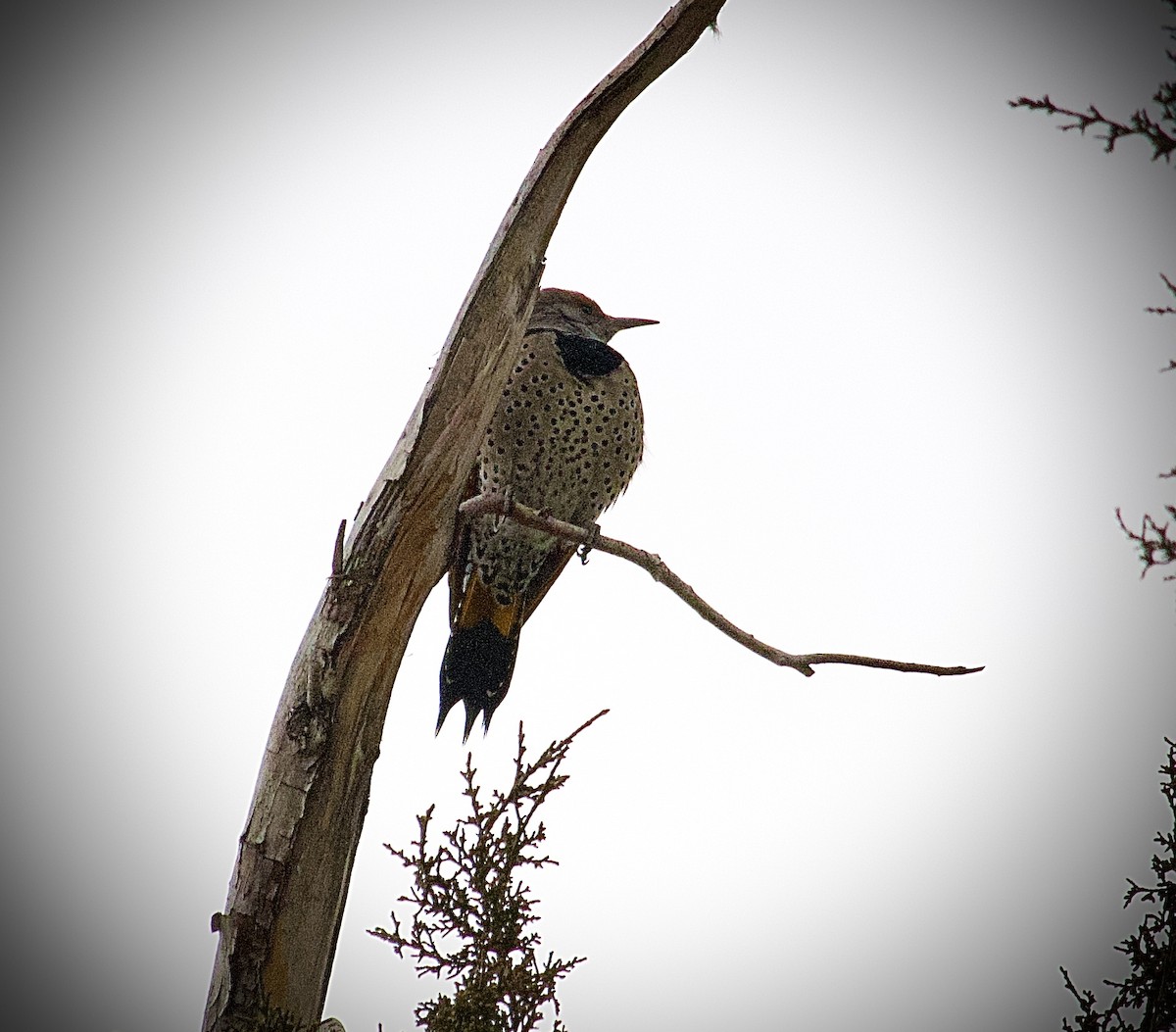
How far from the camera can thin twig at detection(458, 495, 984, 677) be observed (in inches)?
58.1

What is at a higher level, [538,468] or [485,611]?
[538,468]

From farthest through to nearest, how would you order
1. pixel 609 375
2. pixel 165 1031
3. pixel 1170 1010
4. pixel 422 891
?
pixel 165 1031 < pixel 609 375 < pixel 422 891 < pixel 1170 1010

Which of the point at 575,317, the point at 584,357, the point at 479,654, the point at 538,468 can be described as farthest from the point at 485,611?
the point at 575,317

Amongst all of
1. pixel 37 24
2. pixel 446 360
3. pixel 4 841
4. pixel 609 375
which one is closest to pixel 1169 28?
pixel 446 360

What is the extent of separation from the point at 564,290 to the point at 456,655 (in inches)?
34.8

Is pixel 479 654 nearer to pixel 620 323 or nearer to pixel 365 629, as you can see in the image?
pixel 365 629

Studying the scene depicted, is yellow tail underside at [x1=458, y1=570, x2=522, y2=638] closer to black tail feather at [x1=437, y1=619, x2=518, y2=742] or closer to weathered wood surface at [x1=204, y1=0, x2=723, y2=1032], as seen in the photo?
→ black tail feather at [x1=437, y1=619, x2=518, y2=742]

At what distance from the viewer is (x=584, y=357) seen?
2197 millimetres

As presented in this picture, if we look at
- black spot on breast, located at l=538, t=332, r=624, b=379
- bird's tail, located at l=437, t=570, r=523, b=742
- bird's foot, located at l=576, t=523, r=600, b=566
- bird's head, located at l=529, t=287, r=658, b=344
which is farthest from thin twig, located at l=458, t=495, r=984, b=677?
bird's head, located at l=529, t=287, r=658, b=344

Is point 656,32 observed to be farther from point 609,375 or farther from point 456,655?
point 456,655

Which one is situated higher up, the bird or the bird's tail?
the bird

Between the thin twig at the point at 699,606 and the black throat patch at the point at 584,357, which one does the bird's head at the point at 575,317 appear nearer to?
Answer: the black throat patch at the point at 584,357

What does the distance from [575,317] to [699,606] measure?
99 cm

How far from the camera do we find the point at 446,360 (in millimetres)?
1508
